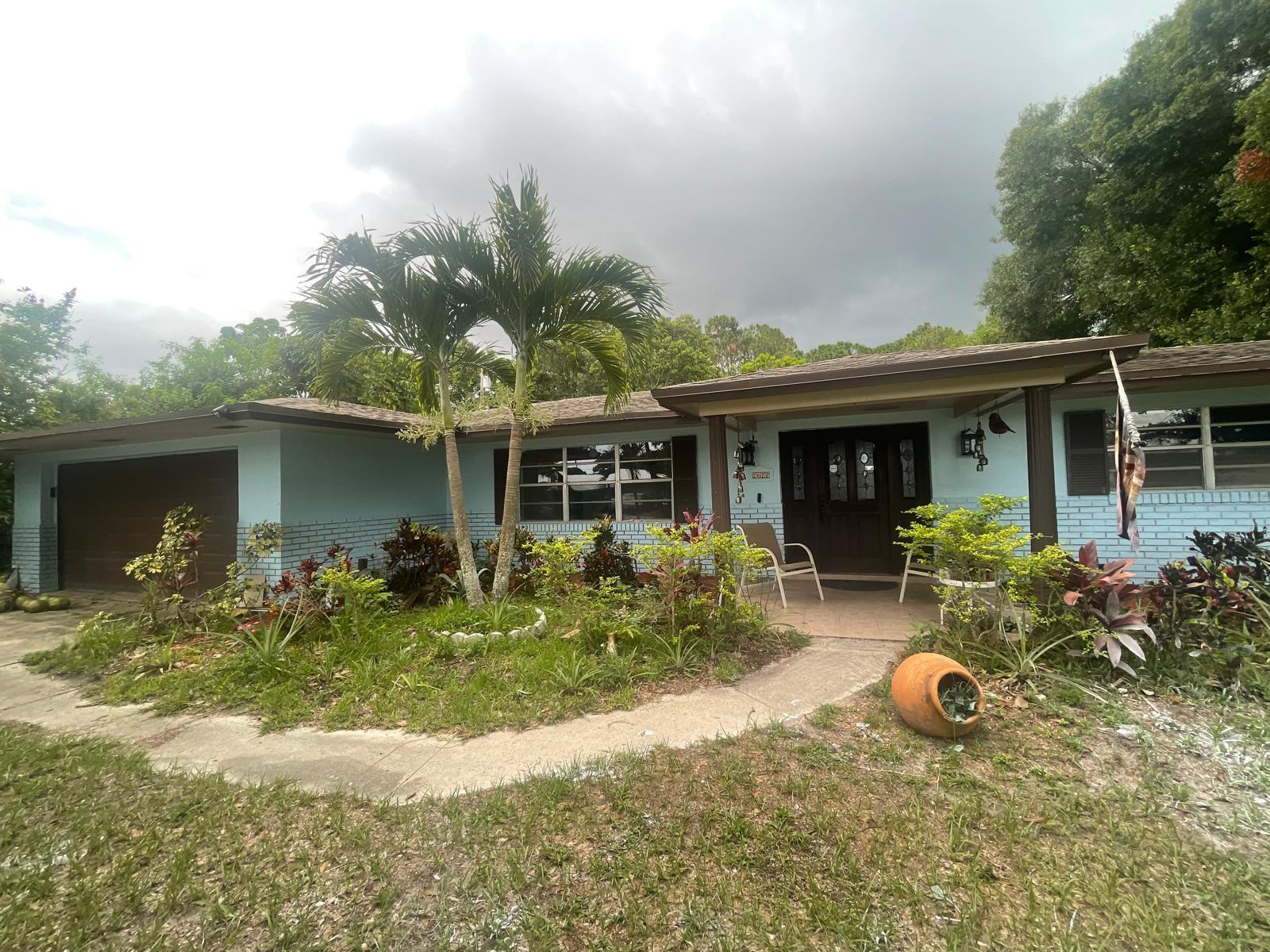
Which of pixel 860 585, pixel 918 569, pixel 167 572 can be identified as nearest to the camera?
pixel 167 572

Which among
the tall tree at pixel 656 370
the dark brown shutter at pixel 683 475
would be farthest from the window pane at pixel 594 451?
the tall tree at pixel 656 370

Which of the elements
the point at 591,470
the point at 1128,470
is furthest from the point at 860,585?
the point at 591,470

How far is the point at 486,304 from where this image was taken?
535 centimetres

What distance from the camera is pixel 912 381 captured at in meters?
4.62

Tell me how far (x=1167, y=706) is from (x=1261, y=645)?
940 mm

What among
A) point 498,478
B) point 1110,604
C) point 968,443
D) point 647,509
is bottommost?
point 1110,604

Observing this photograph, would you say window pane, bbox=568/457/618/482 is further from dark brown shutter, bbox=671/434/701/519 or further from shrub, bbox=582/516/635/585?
shrub, bbox=582/516/635/585

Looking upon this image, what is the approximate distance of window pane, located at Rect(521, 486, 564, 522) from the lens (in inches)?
336

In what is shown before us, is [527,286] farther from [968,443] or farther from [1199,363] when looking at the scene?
[1199,363]

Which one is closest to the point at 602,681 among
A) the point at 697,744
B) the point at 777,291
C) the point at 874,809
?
the point at 697,744

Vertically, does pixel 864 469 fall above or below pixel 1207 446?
below

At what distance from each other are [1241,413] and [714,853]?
7.75m

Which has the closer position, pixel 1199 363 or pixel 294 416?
pixel 1199 363

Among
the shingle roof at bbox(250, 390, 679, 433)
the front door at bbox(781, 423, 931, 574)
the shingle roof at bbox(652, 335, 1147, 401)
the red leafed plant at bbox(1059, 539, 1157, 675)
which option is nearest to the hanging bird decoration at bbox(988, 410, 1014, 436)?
the front door at bbox(781, 423, 931, 574)
